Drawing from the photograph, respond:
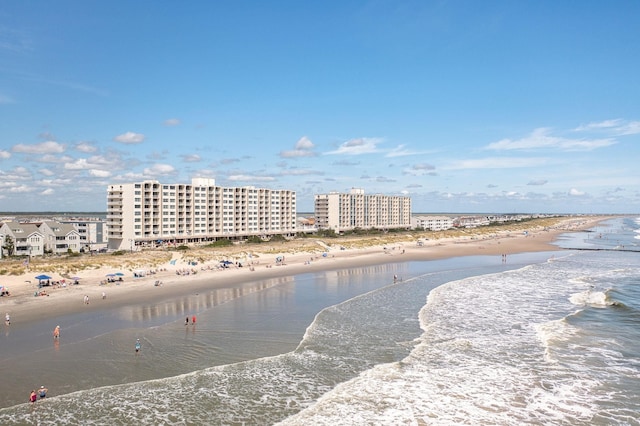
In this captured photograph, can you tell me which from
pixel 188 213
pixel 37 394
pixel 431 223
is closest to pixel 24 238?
pixel 188 213

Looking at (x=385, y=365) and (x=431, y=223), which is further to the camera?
(x=431, y=223)

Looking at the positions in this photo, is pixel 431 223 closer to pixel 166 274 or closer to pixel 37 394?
pixel 166 274

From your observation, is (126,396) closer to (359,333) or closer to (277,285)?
(359,333)

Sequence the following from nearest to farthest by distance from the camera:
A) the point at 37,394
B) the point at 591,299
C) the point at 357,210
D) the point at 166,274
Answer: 1. the point at 37,394
2. the point at 591,299
3. the point at 166,274
4. the point at 357,210

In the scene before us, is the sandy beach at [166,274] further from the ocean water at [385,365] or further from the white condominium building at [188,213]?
the white condominium building at [188,213]

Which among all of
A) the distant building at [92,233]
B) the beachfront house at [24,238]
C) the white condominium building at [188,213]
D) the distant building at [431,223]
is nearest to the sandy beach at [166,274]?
the white condominium building at [188,213]

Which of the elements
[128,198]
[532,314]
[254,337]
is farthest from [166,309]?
[128,198]

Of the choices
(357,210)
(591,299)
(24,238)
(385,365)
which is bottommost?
(385,365)

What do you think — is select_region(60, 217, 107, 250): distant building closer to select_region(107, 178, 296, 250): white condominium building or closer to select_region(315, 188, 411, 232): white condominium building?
select_region(107, 178, 296, 250): white condominium building
